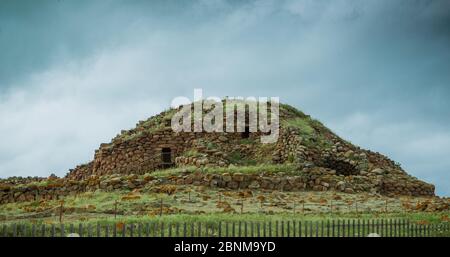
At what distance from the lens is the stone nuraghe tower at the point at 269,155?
3022 cm

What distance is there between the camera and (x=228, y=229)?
16.0 metres

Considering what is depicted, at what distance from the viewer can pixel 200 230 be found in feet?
51.4

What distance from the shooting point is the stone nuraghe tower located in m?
30.2

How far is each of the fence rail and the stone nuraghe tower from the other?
441 inches

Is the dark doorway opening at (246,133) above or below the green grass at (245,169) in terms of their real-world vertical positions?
above

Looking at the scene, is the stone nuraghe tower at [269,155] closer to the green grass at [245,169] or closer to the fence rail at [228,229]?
the green grass at [245,169]

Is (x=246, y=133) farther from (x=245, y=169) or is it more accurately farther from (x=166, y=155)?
(x=245, y=169)

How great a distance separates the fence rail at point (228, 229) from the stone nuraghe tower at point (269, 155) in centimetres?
1121

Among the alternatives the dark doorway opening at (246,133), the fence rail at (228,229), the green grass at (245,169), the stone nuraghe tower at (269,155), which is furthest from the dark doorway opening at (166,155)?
the fence rail at (228,229)

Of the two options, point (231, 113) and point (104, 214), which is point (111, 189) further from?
point (231, 113)

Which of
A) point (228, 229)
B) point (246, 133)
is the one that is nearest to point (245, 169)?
point (246, 133)

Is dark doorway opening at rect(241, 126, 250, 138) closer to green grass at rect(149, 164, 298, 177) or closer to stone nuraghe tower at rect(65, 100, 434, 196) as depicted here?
stone nuraghe tower at rect(65, 100, 434, 196)

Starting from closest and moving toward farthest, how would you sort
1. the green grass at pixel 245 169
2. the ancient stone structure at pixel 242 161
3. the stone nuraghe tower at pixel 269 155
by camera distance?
the ancient stone structure at pixel 242 161 < the green grass at pixel 245 169 < the stone nuraghe tower at pixel 269 155
